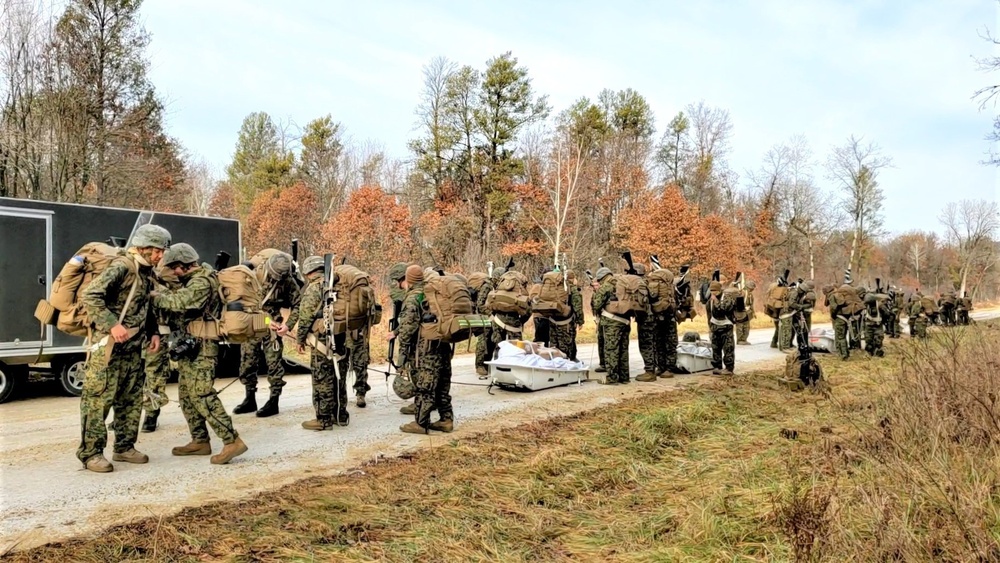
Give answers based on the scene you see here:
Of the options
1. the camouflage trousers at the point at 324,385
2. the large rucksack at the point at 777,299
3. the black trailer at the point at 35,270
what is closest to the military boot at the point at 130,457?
the camouflage trousers at the point at 324,385

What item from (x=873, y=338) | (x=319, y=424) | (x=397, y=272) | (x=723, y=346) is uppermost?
(x=397, y=272)

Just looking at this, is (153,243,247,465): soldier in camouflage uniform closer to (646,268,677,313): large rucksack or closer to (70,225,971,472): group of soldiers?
(70,225,971,472): group of soldiers

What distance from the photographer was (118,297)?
627 centimetres

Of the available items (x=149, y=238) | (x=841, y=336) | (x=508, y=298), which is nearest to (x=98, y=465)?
(x=149, y=238)

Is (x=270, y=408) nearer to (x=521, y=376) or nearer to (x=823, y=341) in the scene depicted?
(x=521, y=376)

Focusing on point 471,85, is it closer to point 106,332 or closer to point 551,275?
point 551,275

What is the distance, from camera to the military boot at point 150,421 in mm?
7828

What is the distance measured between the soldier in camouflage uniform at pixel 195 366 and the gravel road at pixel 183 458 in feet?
0.57

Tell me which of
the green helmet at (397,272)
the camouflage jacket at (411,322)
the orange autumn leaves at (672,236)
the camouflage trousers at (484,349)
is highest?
the orange autumn leaves at (672,236)

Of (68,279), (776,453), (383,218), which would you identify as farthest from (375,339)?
(383,218)

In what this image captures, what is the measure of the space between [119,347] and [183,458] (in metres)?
1.33

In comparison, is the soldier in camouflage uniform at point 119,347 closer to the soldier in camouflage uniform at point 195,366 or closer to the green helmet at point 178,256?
the green helmet at point 178,256

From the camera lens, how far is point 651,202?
36.9 metres

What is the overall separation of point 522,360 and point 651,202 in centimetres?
2762
